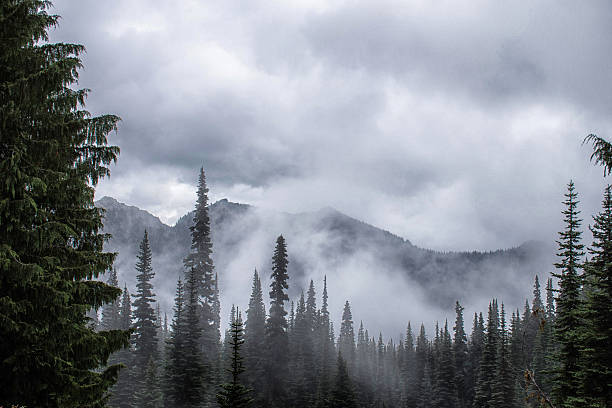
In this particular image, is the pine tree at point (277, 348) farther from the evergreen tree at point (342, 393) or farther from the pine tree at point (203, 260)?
the evergreen tree at point (342, 393)

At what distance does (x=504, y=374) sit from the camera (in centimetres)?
5384

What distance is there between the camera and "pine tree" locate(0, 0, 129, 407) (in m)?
10.9

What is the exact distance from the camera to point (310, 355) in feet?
217

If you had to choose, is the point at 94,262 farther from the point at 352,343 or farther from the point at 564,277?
the point at 352,343

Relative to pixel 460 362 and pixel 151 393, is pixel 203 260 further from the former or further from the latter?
pixel 460 362

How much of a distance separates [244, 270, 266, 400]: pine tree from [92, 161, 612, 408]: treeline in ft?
0.47

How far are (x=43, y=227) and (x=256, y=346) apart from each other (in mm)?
52856

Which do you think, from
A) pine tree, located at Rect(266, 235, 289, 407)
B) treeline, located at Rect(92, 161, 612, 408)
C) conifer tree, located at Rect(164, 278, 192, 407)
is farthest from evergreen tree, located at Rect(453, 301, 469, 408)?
conifer tree, located at Rect(164, 278, 192, 407)

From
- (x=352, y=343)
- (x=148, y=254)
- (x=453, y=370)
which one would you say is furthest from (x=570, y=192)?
(x=352, y=343)

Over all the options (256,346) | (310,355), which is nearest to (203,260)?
(256,346)

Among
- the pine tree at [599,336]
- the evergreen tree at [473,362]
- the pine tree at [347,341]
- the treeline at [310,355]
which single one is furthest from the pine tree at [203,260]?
the pine tree at [347,341]

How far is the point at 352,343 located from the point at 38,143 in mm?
117113

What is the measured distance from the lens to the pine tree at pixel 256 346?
189ft

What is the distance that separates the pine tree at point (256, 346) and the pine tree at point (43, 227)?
152ft
